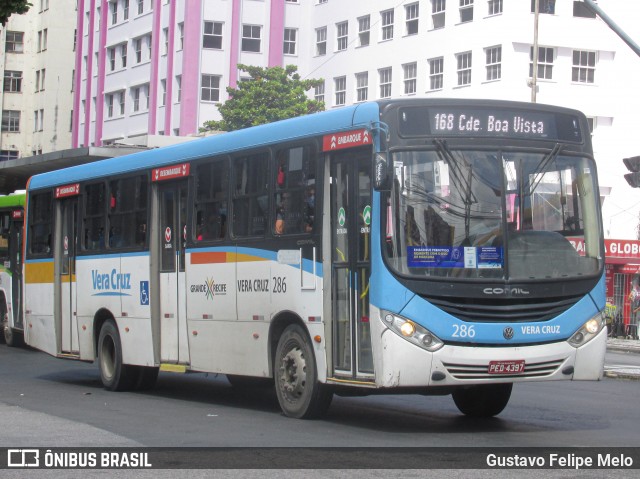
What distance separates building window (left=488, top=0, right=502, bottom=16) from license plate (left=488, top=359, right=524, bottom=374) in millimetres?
45342

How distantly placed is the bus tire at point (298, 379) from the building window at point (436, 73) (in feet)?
151

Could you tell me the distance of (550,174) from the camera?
1260 centimetres

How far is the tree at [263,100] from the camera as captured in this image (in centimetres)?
5550

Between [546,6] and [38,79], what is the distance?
50269 millimetres

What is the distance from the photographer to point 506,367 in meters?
11.9

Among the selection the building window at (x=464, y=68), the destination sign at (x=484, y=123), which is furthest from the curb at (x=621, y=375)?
the building window at (x=464, y=68)

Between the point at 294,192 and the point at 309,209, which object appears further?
the point at 294,192

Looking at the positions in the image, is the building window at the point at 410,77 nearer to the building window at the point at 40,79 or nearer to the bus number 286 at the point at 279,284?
the building window at the point at 40,79

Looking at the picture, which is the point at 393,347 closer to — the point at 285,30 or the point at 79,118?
the point at 285,30

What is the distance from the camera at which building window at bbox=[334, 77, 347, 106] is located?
6562cm

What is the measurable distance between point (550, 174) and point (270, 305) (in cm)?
341

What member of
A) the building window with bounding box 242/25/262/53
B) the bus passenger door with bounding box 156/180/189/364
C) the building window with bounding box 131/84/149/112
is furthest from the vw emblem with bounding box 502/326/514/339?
the building window with bounding box 131/84/149/112

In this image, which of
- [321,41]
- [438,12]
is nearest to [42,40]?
[321,41]

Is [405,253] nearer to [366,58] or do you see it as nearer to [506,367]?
[506,367]
